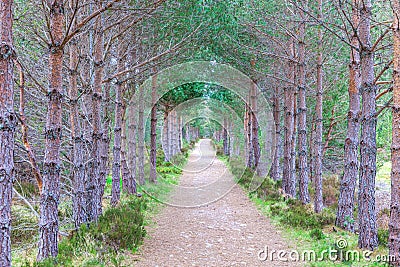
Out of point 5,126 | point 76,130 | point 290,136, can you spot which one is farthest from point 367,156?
point 290,136

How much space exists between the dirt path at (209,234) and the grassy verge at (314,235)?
309 millimetres

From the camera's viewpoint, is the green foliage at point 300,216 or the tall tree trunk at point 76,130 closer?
the tall tree trunk at point 76,130

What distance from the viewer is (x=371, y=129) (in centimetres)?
610

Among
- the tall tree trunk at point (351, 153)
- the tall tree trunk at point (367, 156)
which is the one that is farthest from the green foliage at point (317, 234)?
the tall tree trunk at point (367, 156)

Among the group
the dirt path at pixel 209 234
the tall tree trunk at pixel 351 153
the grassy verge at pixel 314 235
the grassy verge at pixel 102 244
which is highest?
Result: the tall tree trunk at pixel 351 153

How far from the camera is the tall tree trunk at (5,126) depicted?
11.8ft

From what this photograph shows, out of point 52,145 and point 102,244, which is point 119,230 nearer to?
point 102,244

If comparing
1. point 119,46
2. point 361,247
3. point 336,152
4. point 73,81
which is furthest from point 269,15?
point 336,152

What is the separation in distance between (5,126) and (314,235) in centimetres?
627

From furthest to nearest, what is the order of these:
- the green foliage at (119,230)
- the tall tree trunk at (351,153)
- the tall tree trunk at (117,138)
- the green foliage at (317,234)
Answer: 1. the tall tree trunk at (117,138)
2. the tall tree trunk at (351,153)
3. the green foliage at (317,234)
4. the green foliage at (119,230)

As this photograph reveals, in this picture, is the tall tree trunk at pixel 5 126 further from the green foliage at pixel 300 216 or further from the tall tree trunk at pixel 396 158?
the green foliage at pixel 300 216

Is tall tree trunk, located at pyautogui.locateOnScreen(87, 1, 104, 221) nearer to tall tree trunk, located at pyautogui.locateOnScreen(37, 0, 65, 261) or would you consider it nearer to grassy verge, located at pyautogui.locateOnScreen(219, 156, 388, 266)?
tall tree trunk, located at pyautogui.locateOnScreen(37, 0, 65, 261)

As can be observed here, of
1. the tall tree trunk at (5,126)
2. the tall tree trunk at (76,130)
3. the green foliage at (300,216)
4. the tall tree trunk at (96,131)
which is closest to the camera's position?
the tall tree trunk at (5,126)

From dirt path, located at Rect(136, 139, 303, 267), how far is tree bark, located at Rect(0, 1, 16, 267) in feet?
9.12
